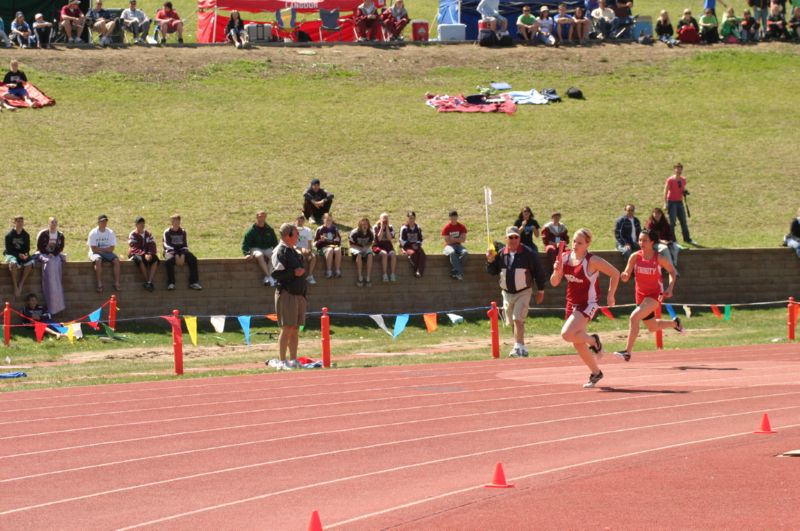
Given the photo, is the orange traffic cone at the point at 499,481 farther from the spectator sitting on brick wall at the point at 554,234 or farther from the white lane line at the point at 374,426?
the spectator sitting on brick wall at the point at 554,234

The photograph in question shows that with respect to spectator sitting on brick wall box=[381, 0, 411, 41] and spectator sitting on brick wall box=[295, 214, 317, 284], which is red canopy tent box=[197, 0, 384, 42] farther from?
spectator sitting on brick wall box=[295, 214, 317, 284]

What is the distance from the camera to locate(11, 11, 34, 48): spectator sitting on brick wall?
1567 inches

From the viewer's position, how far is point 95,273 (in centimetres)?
2384

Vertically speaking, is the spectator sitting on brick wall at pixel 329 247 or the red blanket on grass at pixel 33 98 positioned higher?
the red blanket on grass at pixel 33 98

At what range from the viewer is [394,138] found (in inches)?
1449

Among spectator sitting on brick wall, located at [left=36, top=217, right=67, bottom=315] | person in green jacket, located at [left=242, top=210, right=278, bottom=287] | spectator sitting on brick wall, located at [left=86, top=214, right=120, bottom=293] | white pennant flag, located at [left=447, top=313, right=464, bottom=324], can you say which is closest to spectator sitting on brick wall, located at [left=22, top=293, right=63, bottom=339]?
spectator sitting on brick wall, located at [left=36, top=217, right=67, bottom=315]

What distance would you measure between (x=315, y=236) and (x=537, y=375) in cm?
936

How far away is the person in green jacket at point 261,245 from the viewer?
24812 mm

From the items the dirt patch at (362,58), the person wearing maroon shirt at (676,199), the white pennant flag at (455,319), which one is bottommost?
the white pennant flag at (455,319)

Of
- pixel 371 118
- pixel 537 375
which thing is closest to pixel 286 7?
pixel 371 118

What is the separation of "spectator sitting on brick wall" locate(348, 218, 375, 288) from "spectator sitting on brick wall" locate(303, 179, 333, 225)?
8.11ft

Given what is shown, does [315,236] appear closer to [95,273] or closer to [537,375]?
[95,273]

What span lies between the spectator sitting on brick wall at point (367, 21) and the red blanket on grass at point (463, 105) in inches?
213

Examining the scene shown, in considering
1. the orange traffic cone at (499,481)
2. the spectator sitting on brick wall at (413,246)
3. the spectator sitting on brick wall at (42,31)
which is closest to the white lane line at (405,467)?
the orange traffic cone at (499,481)
